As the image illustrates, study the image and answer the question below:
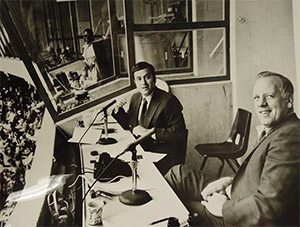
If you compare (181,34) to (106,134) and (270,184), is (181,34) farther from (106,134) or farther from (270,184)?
(270,184)

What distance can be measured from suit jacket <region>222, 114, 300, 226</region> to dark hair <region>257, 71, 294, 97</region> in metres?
0.10

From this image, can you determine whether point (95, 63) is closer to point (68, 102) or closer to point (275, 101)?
point (68, 102)

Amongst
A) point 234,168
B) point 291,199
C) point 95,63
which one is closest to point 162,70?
point 95,63

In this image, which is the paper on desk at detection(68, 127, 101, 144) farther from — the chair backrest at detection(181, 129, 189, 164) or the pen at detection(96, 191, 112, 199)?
the chair backrest at detection(181, 129, 189, 164)

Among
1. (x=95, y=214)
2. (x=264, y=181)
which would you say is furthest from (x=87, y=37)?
(x=264, y=181)

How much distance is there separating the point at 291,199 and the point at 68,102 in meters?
1.00

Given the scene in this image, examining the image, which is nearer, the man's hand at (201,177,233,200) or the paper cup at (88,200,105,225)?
the paper cup at (88,200,105,225)

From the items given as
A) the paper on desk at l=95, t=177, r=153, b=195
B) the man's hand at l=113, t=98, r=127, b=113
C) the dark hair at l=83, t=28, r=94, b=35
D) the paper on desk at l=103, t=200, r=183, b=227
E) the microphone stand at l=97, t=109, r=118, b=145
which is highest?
the dark hair at l=83, t=28, r=94, b=35

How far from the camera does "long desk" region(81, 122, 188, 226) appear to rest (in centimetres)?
167

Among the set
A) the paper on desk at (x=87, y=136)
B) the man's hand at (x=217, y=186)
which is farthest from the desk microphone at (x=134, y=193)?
the man's hand at (x=217, y=186)

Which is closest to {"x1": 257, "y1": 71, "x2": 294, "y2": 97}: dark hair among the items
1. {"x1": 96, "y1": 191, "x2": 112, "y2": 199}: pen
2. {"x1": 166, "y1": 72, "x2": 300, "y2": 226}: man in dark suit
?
{"x1": 166, "y1": 72, "x2": 300, "y2": 226}: man in dark suit

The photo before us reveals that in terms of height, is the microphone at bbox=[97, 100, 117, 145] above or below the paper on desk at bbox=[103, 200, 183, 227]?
above

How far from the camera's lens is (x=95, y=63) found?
1.70m

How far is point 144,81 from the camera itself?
173cm
